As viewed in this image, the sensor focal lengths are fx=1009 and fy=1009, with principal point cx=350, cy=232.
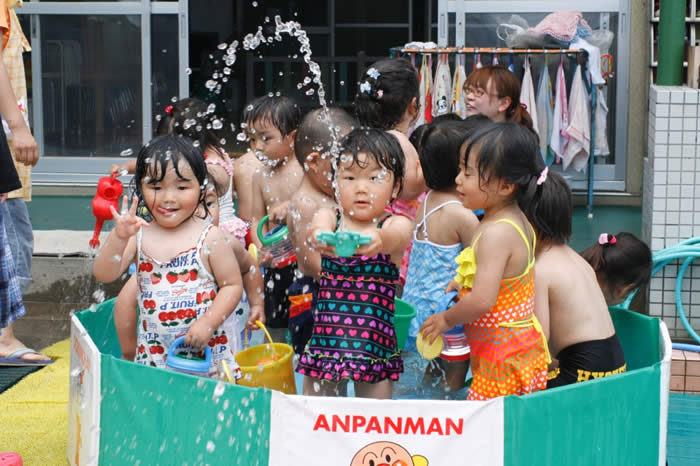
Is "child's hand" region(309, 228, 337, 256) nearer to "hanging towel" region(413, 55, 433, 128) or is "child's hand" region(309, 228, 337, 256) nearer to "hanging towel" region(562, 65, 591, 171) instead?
"hanging towel" region(413, 55, 433, 128)

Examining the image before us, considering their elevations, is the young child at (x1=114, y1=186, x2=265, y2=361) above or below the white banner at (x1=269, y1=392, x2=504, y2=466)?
above

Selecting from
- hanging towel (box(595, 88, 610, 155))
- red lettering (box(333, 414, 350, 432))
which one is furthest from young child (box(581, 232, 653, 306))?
hanging towel (box(595, 88, 610, 155))

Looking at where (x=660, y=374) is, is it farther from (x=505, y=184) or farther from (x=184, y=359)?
(x=184, y=359)

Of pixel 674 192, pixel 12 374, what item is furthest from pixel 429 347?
pixel 12 374

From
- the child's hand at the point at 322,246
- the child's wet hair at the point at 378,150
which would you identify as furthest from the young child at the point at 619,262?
the child's hand at the point at 322,246

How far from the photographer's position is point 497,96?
18.6 feet

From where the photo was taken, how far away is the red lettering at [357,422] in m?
3.11

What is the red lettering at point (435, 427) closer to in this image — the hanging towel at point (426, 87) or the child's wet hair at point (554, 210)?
the child's wet hair at point (554, 210)

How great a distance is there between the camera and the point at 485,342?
3.59m

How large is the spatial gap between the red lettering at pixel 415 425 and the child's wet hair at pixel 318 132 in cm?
144

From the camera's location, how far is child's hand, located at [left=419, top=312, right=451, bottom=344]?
3557 mm

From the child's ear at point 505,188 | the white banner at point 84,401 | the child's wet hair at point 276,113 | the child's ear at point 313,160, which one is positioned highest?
the child's wet hair at point 276,113

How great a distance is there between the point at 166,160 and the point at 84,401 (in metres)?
0.92

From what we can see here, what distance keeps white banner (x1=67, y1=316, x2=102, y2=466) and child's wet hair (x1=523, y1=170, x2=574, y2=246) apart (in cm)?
166
